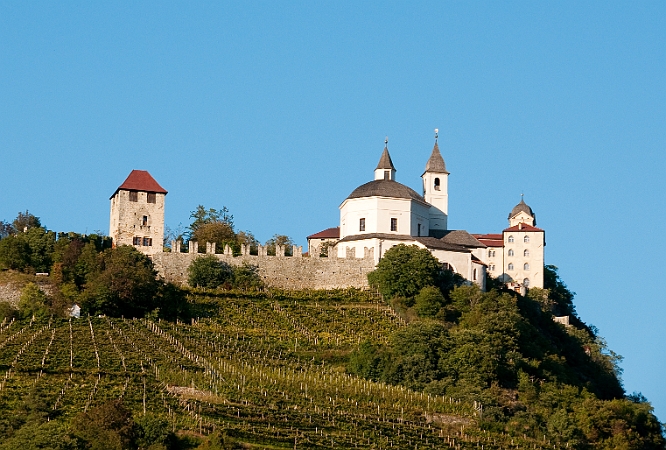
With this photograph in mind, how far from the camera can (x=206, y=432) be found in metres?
59.9

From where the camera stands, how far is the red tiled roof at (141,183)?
8794 centimetres

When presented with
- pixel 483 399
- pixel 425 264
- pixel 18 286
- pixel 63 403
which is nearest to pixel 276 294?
pixel 425 264

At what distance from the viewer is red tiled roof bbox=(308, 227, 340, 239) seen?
9796 centimetres

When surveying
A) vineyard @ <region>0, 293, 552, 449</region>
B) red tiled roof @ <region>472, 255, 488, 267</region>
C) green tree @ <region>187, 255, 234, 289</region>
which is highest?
red tiled roof @ <region>472, 255, 488, 267</region>

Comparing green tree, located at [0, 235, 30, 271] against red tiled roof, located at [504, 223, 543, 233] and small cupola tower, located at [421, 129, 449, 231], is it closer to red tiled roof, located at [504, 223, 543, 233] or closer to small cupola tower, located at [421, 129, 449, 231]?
small cupola tower, located at [421, 129, 449, 231]

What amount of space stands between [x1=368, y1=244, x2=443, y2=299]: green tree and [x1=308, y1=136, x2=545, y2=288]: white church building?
230 centimetres

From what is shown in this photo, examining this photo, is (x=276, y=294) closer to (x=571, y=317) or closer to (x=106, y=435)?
(x=571, y=317)

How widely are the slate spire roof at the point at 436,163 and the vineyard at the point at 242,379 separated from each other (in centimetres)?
1516

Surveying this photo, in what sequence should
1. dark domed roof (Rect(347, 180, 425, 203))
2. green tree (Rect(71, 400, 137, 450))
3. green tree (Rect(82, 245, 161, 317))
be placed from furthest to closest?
dark domed roof (Rect(347, 180, 425, 203)), green tree (Rect(82, 245, 161, 317)), green tree (Rect(71, 400, 137, 450))

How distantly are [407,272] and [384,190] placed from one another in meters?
7.32

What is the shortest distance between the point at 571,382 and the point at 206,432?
2342 cm

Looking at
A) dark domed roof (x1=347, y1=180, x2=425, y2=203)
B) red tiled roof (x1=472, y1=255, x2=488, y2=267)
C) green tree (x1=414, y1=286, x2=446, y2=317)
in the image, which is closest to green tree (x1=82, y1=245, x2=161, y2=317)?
green tree (x1=414, y1=286, x2=446, y2=317)

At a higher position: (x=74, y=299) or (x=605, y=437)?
(x=74, y=299)

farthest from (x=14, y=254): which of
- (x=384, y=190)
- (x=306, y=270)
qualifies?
(x=384, y=190)
